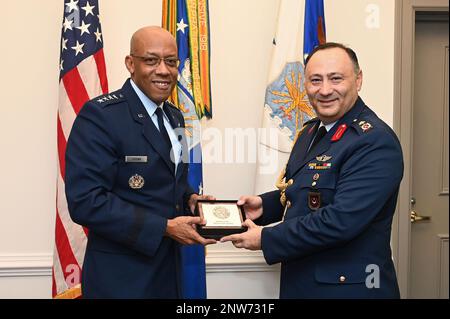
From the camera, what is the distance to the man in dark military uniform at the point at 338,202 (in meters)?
1.76

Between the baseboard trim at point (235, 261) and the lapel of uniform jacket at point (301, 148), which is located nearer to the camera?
the lapel of uniform jacket at point (301, 148)

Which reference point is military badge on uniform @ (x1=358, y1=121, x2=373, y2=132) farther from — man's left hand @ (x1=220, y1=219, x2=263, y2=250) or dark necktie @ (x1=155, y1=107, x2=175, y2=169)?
dark necktie @ (x1=155, y1=107, x2=175, y2=169)

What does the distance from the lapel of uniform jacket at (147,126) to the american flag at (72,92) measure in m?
0.89

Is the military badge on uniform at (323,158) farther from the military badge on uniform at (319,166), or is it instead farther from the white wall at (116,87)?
the white wall at (116,87)

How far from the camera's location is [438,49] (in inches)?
137

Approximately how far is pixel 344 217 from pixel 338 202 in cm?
5

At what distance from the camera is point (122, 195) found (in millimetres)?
1929

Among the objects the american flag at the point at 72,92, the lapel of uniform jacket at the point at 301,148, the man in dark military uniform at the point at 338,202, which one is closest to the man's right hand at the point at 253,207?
the lapel of uniform jacket at the point at 301,148

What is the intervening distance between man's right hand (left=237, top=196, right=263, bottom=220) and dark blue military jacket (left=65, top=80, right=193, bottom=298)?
0.38 metres

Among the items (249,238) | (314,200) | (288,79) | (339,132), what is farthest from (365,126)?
(288,79)

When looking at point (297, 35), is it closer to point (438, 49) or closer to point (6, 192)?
point (438, 49)

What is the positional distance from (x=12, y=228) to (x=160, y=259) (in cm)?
140

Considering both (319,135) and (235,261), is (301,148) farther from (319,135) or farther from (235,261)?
(235,261)

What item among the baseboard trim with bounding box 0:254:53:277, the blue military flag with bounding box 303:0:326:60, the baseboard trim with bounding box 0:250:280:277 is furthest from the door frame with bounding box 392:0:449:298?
the baseboard trim with bounding box 0:254:53:277
